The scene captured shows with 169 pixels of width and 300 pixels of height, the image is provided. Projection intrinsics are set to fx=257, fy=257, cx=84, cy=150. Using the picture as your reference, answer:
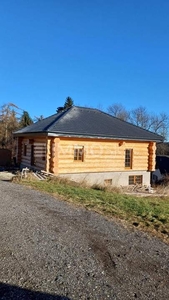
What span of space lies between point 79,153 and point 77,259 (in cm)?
1226

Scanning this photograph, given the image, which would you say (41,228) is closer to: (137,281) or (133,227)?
(133,227)

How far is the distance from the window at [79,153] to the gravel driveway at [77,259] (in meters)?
9.59

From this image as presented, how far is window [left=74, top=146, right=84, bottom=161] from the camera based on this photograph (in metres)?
16.0

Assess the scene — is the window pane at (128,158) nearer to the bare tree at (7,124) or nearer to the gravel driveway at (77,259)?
the gravel driveway at (77,259)

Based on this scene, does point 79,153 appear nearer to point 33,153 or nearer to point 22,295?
point 33,153

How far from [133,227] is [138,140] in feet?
42.2

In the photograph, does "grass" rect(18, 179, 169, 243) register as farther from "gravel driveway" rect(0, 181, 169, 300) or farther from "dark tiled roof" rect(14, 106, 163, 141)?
"dark tiled roof" rect(14, 106, 163, 141)

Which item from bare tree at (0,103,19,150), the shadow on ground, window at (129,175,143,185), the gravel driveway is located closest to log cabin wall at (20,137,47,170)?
window at (129,175,143,185)

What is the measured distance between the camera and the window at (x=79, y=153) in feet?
52.5

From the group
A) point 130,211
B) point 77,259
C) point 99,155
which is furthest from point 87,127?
point 77,259

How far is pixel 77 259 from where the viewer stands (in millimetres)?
4004

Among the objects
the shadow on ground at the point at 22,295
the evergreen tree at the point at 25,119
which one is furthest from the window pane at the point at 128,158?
the shadow on ground at the point at 22,295

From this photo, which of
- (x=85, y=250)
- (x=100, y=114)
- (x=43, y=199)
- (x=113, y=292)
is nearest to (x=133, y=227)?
(x=85, y=250)

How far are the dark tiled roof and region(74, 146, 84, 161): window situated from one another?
1.03 meters
